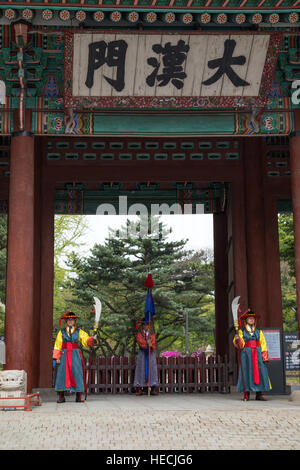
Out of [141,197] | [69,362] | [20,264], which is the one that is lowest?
[69,362]

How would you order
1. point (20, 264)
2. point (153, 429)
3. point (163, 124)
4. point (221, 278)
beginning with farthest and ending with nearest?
point (221, 278)
point (163, 124)
point (20, 264)
point (153, 429)

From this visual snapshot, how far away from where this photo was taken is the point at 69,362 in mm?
9227

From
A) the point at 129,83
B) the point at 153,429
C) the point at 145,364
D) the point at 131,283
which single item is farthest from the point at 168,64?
the point at 131,283

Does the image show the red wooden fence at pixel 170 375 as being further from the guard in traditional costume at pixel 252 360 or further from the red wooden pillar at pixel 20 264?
the red wooden pillar at pixel 20 264

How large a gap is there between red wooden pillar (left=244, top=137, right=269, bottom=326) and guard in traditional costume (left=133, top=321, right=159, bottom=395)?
84.2 inches

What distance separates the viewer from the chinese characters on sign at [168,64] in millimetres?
8992

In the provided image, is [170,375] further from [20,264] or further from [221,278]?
[20,264]

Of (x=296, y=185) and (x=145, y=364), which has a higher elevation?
(x=296, y=185)

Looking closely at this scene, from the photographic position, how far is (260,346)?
9727 millimetres

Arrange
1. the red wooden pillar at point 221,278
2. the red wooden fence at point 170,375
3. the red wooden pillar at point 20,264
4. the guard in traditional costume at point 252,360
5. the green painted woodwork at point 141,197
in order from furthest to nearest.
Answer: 1. the green painted woodwork at point 141,197
2. the red wooden pillar at point 221,278
3. the red wooden fence at point 170,375
4. the guard in traditional costume at point 252,360
5. the red wooden pillar at point 20,264

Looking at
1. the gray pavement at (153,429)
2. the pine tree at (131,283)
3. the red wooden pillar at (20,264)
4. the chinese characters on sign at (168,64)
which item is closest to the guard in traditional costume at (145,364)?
the red wooden pillar at (20,264)

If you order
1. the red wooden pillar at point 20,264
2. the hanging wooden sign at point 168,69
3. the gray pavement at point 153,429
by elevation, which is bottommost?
the gray pavement at point 153,429

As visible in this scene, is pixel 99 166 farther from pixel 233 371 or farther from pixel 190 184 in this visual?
pixel 233 371

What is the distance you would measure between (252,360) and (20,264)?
3.74m
